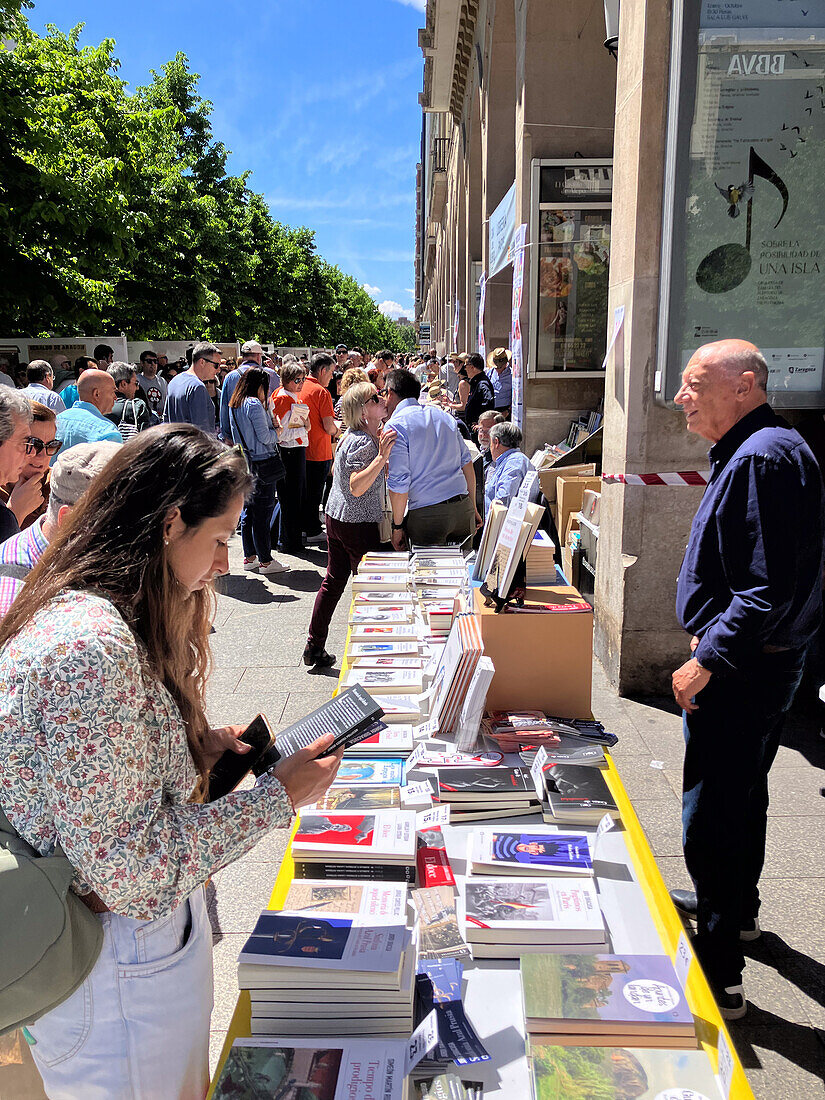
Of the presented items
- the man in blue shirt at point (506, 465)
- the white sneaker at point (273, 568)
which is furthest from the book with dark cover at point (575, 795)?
the white sneaker at point (273, 568)

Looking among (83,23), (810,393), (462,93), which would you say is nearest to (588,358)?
(810,393)

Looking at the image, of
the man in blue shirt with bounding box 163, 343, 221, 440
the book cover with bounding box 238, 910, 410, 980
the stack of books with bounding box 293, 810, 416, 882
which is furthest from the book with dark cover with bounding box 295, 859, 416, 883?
the man in blue shirt with bounding box 163, 343, 221, 440

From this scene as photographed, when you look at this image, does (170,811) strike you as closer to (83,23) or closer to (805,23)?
(805,23)

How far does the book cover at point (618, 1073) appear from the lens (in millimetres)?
1481

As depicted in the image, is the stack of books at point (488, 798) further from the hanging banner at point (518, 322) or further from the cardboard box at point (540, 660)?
the hanging banner at point (518, 322)

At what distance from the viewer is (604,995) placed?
167cm

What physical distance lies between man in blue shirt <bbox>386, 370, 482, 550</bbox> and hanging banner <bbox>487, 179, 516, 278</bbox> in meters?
5.62

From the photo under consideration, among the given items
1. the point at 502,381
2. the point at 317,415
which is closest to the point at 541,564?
the point at 317,415

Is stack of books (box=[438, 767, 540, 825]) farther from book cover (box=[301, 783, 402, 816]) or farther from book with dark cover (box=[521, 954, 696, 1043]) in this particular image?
book with dark cover (box=[521, 954, 696, 1043])

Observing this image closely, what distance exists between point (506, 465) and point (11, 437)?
3.49m

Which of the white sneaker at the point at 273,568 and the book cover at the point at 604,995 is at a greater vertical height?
the book cover at the point at 604,995

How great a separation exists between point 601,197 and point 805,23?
4.89 meters

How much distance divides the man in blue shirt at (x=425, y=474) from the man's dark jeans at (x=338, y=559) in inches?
9.2

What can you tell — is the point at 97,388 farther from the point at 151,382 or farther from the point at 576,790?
the point at 151,382
